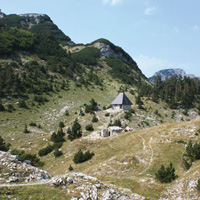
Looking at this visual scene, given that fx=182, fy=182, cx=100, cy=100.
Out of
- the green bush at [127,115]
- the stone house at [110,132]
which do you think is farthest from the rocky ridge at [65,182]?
the green bush at [127,115]

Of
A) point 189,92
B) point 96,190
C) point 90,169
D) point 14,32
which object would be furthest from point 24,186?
point 14,32

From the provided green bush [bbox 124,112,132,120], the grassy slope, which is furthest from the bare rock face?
the grassy slope

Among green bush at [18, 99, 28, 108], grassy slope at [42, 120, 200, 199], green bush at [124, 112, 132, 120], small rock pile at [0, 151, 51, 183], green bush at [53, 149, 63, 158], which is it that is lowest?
green bush at [53, 149, 63, 158]

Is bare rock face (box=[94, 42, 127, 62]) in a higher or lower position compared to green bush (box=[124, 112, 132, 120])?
higher

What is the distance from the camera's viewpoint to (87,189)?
1678 centimetres

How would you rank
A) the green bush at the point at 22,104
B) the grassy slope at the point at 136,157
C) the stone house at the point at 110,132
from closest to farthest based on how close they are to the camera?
the grassy slope at the point at 136,157
the stone house at the point at 110,132
the green bush at the point at 22,104

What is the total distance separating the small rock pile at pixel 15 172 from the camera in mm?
17312

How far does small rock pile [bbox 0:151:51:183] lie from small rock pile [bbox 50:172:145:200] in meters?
2.83

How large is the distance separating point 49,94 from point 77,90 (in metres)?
17.1

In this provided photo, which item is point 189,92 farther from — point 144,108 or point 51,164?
point 51,164

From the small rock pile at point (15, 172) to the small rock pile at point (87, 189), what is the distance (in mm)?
2831

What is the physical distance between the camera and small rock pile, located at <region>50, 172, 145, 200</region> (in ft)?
52.0

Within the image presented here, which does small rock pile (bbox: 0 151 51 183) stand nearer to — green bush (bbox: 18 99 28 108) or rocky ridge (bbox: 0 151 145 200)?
rocky ridge (bbox: 0 151 145 200)

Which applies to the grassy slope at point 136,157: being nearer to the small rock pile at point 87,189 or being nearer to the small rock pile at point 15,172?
the small rock pile at point 87,189
